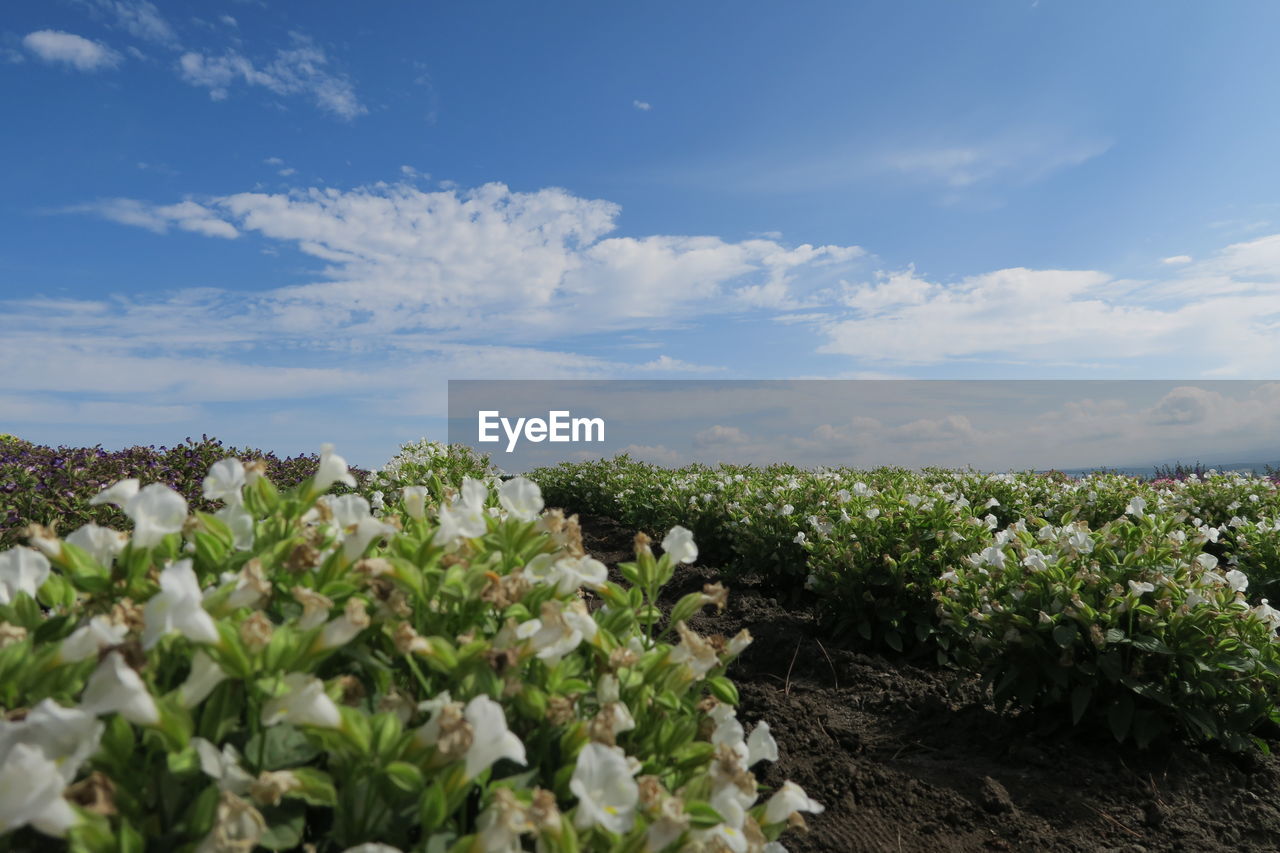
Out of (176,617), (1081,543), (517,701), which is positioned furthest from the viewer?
(1081,543)

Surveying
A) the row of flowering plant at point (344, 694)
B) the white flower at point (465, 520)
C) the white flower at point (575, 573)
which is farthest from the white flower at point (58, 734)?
the white flower at point (575, 573)

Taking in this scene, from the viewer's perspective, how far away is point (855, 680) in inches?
204

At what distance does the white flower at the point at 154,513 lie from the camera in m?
1.71

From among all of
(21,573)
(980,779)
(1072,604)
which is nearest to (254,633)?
(21,573)

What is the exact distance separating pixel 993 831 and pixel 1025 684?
0.89 m

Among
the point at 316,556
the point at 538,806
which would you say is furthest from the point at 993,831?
the point at 316,556

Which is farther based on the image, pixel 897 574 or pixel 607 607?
pixel 897 574

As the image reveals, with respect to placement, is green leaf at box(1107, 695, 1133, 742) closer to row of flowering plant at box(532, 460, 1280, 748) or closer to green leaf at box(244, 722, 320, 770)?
row of flowering plant at box(532, 460, 1280, 748)

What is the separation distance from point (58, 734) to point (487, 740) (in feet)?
2.25

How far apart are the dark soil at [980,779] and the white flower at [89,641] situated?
2.72m

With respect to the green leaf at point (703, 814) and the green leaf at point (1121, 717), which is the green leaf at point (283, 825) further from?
the green leaf at point (1121, 717)

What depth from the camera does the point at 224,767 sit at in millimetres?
1418

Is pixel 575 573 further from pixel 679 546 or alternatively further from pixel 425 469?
pixel 425 469

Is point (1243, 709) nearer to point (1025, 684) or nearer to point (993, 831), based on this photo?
point (1025, 684)
